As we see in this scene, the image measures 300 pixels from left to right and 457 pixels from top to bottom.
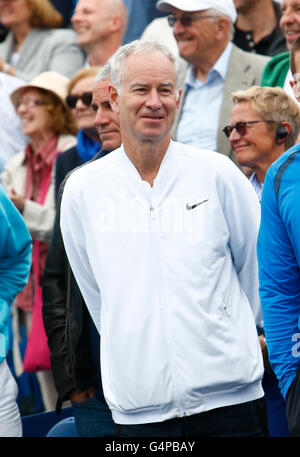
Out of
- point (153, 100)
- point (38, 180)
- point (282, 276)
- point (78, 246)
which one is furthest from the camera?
point (38, 180)

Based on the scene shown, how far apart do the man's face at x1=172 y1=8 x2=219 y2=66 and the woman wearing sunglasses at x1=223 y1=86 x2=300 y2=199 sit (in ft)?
3.72

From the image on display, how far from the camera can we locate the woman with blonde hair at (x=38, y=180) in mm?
6406

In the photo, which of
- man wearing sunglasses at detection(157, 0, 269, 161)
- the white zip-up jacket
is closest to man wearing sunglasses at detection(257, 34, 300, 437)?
the white zip-up jacket

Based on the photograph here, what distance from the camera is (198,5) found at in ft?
19.9

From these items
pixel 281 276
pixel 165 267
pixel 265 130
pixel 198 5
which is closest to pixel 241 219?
pixel 165 267

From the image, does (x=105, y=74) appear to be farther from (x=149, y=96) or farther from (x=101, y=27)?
(x=101, y=27)

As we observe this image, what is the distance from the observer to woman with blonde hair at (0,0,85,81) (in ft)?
26.3

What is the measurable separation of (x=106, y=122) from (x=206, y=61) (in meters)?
1.72

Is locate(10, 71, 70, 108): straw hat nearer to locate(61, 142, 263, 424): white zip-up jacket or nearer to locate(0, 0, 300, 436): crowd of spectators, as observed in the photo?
locate(0, 0, 300, 436): crowd of spectators

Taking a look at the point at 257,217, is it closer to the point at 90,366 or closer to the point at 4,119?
the point at 90,366

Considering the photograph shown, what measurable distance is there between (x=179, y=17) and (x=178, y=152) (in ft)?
8.11

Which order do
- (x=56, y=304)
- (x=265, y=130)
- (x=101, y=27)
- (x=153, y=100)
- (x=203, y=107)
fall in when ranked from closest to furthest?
1. (x=153, y=100)
2. (x=56, y=304)
3. (x=265, y=130)
4. (x=203, y=107)
5. (x=101, y=27)

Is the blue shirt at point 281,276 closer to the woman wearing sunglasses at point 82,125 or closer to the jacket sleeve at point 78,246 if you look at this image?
the jacket sleeve at point 78,246

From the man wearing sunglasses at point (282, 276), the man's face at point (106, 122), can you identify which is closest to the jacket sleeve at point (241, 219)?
the man wearing sunglasses at point (282, 276)
